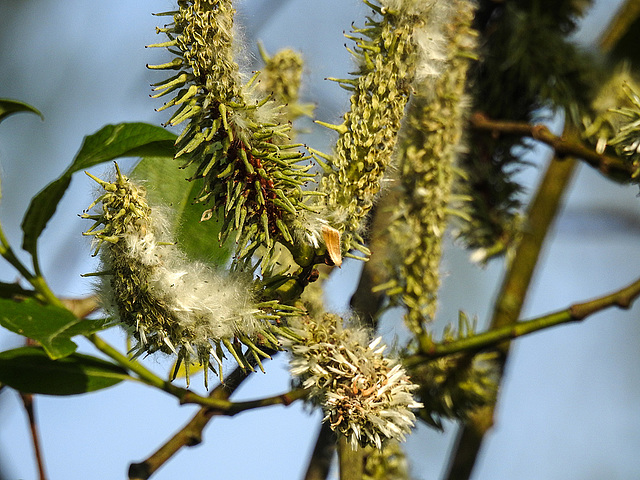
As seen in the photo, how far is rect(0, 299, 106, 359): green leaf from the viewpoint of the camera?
0.58 meters

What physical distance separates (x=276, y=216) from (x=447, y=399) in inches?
20.0

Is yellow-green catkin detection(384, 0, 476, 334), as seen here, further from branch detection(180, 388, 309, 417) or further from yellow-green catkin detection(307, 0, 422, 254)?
yellow-green catkin detection(307, 0, 422, 254)

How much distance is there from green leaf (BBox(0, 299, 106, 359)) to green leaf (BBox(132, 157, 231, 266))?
4.5 inches

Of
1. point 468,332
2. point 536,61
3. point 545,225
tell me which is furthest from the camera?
point 545,225

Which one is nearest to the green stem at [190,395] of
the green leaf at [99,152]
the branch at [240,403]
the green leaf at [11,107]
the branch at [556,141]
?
the branch at [240,403]

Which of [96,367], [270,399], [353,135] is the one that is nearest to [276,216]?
[353,135]

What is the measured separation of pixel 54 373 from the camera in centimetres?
73

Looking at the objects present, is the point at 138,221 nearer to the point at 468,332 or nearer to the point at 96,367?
the point at 96,367

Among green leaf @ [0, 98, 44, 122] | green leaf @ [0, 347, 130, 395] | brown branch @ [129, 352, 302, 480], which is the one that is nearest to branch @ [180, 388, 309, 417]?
brown branch @ [129, 352, 302, 480]

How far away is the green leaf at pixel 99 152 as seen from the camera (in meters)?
0.60

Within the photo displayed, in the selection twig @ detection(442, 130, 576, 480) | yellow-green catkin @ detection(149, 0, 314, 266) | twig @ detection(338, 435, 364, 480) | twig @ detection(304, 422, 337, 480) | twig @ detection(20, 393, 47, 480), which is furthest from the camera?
twig @ detection(442, 130, 576, 480)

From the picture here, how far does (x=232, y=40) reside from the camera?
0.41 meters

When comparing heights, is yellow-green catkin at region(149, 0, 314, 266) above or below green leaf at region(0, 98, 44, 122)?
below

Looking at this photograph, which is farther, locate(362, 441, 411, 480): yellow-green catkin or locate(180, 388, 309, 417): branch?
locate(362, 441, 411, 480): yellow-green catkin
